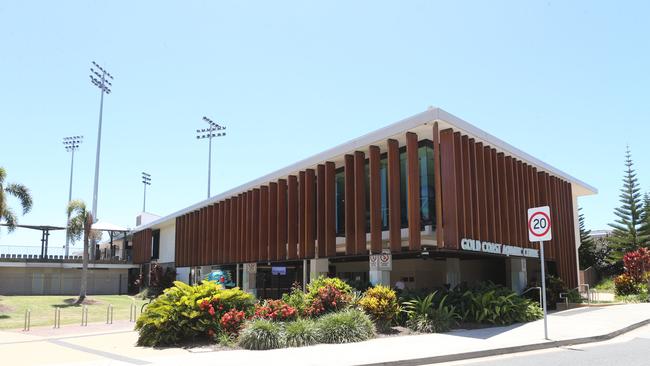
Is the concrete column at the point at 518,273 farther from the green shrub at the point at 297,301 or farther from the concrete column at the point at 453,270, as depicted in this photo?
the green shrub at the point at 297,301

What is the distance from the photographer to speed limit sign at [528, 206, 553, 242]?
523 inches

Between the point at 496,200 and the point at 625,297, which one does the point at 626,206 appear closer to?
the point at 625,297

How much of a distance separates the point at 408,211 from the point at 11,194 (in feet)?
80.1

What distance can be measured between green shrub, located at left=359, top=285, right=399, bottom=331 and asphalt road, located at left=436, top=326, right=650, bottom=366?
456 cm

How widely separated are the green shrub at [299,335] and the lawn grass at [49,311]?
1541 centimetres

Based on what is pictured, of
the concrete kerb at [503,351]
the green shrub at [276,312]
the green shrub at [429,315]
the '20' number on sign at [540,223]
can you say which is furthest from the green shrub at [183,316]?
the '20' number on sign at [540,223]

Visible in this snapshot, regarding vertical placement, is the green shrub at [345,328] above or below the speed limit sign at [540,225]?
below

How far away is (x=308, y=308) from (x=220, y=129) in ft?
155

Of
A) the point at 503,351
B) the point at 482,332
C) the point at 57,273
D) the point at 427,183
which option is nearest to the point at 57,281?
the point at 57,273

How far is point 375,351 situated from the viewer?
11.4 meters

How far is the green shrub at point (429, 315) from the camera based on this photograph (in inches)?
583

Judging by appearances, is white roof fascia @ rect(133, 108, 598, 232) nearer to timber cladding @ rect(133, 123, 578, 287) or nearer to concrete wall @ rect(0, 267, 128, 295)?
timber cladding @ rect(133, 123, 578, 287)

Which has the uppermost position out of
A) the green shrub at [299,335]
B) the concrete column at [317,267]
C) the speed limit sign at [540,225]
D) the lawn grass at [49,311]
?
the speed limit sign at [540,225]

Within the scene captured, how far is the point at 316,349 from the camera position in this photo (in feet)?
39.4
